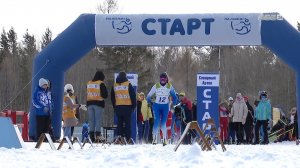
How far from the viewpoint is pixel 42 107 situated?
1248 cm

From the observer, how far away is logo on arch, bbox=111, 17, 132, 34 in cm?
1517

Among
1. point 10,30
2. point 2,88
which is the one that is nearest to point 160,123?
point 2,88

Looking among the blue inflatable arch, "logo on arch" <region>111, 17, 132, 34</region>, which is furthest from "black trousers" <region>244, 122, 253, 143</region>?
"logo on arch" <region>111, 17, 132, 34</region>

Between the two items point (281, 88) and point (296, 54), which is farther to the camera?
point (281, 88)

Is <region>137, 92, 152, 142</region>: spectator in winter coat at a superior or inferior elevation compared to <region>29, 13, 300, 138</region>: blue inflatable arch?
inferior

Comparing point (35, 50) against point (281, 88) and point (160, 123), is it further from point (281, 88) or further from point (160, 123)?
point (160, 123)

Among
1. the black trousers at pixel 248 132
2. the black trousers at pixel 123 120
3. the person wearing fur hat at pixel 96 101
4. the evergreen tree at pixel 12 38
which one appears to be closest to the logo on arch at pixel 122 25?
the person wearing fur hat at pixel 96 101

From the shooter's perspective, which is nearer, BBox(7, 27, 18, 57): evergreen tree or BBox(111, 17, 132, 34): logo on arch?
BBox(111, 17, 132, 34): logo on arch

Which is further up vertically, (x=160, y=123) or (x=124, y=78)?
(x=124, y=78)

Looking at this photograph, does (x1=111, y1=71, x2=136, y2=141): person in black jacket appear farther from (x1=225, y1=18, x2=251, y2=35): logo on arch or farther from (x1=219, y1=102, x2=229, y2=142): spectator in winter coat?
(x1=219, y1=102, x2=229, y2=142): spectator in winter coat

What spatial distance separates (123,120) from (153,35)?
348cm

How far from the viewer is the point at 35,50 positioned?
220ft

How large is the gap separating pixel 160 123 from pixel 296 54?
4.23m

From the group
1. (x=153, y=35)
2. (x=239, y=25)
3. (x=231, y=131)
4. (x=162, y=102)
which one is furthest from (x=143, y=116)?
(x=162, y=102)
